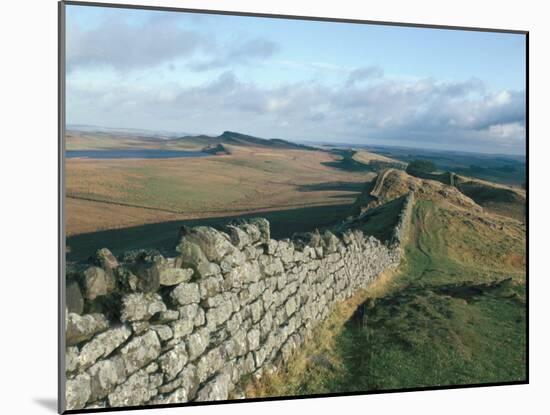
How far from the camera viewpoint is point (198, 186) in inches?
424

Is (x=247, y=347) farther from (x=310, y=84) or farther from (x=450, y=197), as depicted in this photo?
(x=450, y=197)

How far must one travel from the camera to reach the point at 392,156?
1191 cm

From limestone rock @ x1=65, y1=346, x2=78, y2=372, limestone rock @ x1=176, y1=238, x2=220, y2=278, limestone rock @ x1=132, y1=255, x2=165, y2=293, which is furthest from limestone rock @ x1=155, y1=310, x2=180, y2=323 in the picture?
limestone rock @ x1=65, y1=346, x2=78, y2=372

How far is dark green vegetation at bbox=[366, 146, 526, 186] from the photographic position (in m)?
11.9

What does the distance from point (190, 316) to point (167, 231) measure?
1.86 m

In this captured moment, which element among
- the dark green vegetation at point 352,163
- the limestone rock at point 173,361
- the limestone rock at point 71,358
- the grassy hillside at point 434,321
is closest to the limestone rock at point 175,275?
the limestone rock at point 173,361

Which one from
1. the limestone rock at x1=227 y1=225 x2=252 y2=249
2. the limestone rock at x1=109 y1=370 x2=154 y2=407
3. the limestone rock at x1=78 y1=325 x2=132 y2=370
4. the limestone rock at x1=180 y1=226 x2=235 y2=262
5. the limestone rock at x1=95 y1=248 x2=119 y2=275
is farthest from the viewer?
the limestone rock at x1=227 y1=225 x2=252 y2=249

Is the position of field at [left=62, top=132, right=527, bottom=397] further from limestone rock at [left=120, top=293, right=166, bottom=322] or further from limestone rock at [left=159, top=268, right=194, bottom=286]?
limestone rock at [left=120, top=293, right=166, bottom=322]

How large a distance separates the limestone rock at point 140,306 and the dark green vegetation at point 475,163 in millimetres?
4611

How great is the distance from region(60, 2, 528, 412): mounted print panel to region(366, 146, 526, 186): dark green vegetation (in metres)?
0.03

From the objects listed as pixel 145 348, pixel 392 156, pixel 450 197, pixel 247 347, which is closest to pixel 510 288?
pixel 450 197

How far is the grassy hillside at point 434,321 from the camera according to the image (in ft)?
35.1

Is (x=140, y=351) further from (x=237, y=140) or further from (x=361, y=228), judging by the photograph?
(x=361, y=228)

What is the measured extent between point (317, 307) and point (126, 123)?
3822 millimetres
